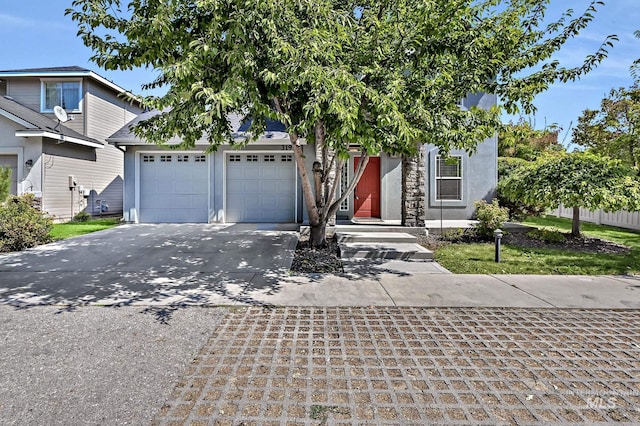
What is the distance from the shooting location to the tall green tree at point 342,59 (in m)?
4.69

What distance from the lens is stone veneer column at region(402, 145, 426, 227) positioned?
1036 cm

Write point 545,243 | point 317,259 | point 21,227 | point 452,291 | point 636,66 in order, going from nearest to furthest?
point 452,291 → point 317,259 → point 21,227 → point 545,243 → point 636,66

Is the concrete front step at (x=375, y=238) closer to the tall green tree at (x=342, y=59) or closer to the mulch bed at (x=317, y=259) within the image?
the mulch bed at (x=317, y=259)

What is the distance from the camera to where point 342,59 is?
5.68 meters

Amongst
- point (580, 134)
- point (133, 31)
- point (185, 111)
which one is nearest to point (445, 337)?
point (185, 111)

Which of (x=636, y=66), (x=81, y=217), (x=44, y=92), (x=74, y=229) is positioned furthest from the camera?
(x=44, y=92)

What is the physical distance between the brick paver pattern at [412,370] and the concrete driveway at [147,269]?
1555 millimetres

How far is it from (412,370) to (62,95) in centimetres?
1761

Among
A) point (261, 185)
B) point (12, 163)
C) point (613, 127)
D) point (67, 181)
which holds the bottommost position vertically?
point (261, 185)

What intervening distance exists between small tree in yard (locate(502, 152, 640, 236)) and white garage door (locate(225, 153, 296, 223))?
7062 millimetres

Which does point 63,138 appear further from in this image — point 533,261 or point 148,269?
point 533,261

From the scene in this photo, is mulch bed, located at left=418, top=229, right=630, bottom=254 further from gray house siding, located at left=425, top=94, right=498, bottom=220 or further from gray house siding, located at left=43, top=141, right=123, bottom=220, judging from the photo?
gray house siding, located at left=43, top=141, right=123, bottom=220

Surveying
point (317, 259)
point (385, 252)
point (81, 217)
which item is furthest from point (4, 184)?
point (385, 252)

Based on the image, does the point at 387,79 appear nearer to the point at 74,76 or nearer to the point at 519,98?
the point at 519,98
